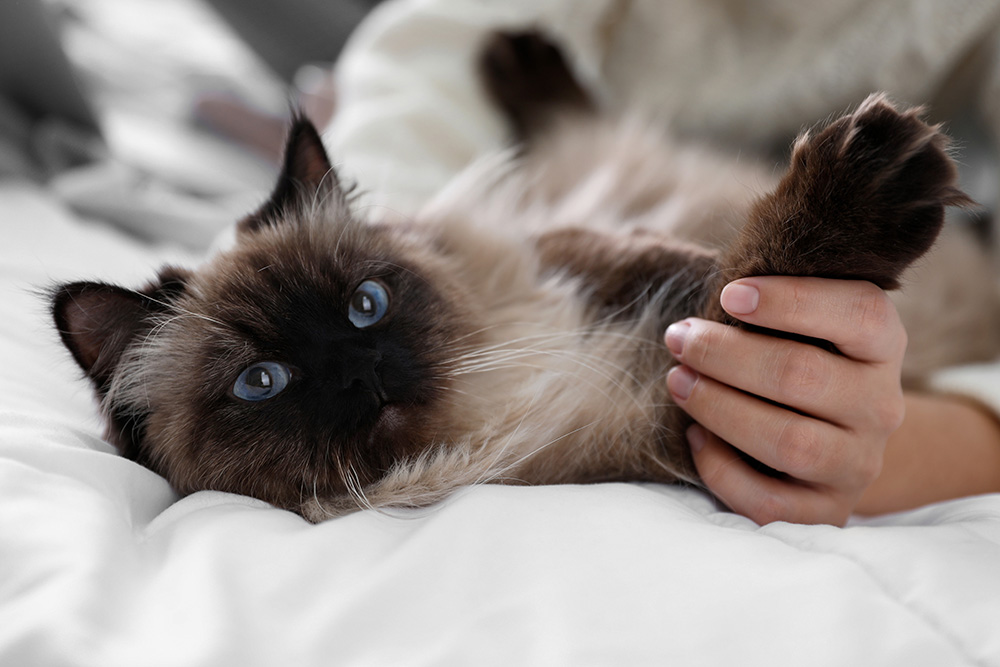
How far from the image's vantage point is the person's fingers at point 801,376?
808mm

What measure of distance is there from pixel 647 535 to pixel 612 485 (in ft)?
0.48

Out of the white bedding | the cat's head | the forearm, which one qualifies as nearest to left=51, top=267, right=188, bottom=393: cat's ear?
the cat's head

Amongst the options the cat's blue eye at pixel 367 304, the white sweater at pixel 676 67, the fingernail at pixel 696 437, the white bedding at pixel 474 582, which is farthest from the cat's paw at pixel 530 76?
the white bedding at pixel 474 582

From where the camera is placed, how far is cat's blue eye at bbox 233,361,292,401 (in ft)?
2.97

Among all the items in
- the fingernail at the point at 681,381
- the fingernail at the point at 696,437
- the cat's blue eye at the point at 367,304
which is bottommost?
the fingernail at the point at 696,437

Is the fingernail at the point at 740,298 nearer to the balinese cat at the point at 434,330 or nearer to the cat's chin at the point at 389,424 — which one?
the balinese cat at the point at 434,330

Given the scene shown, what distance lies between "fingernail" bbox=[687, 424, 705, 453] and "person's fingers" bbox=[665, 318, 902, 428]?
0.11 meters

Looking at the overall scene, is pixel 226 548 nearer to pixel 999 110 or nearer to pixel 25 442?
pixel 25 442

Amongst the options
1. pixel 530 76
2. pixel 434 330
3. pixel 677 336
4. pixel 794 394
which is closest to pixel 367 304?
pixel 434 330

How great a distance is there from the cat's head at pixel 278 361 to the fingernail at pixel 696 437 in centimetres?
35

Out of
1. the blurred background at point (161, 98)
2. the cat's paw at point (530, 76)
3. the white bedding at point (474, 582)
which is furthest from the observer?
the cat's paw at point (530, 76)

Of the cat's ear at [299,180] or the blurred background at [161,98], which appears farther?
the blurred background at [161,98]

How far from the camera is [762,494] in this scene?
85 cm

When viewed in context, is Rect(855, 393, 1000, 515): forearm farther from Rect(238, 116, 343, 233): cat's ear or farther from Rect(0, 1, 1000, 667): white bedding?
Rect(238, 116, 343, 233): cat's ear
